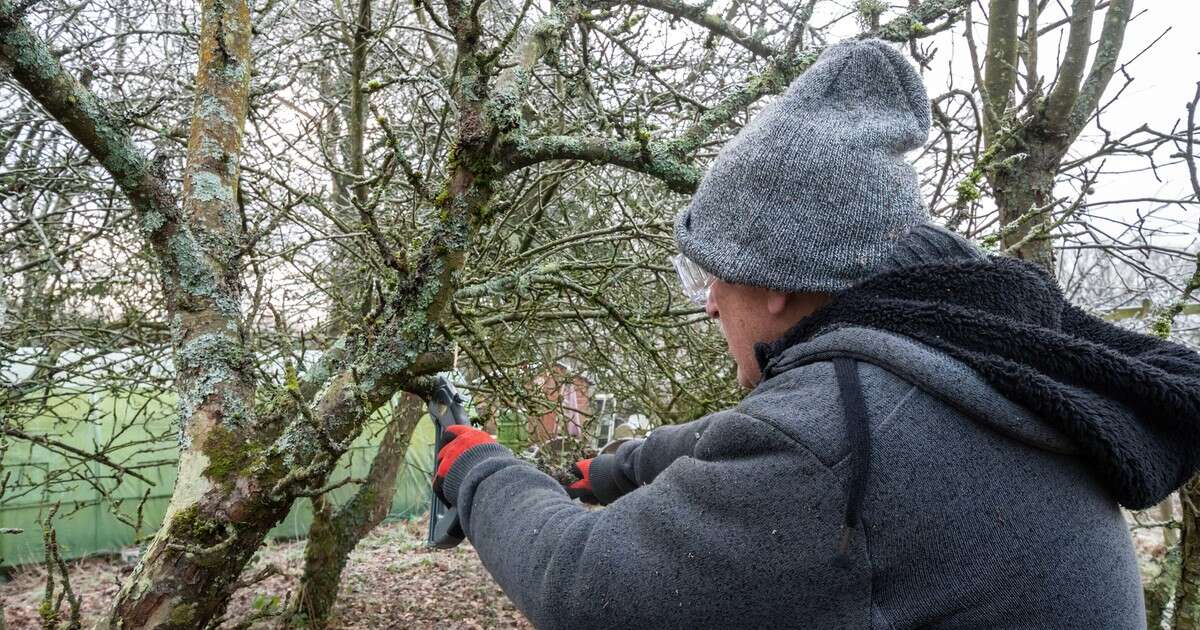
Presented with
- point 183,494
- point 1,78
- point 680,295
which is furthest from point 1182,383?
point 1,78

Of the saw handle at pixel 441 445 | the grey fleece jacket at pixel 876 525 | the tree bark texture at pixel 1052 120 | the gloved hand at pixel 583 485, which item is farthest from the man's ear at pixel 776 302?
the tree bark texture at pixel 1052 120

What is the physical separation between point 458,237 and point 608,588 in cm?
104

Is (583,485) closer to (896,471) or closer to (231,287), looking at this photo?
(231,287)

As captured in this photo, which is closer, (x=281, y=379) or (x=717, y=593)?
(x=717, y=593)

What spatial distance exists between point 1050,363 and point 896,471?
271 mm

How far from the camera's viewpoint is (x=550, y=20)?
256 centimetres

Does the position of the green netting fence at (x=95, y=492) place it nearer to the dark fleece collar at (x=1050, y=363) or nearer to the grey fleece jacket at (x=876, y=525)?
the grey fleece jacket at (x=876, y=525)

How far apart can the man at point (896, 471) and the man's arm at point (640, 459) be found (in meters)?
0.74

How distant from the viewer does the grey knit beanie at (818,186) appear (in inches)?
→ 47.8

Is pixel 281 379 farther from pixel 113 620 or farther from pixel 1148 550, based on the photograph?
pixel 1148 550

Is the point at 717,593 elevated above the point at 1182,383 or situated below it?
below

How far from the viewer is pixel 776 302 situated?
1.30 metres

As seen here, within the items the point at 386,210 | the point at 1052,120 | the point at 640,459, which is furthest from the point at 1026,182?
the point at 386,210

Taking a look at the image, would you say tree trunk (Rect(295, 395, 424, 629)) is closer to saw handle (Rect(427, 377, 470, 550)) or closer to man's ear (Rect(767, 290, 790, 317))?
saw handle (Rect(427, 377, 470, 550))
